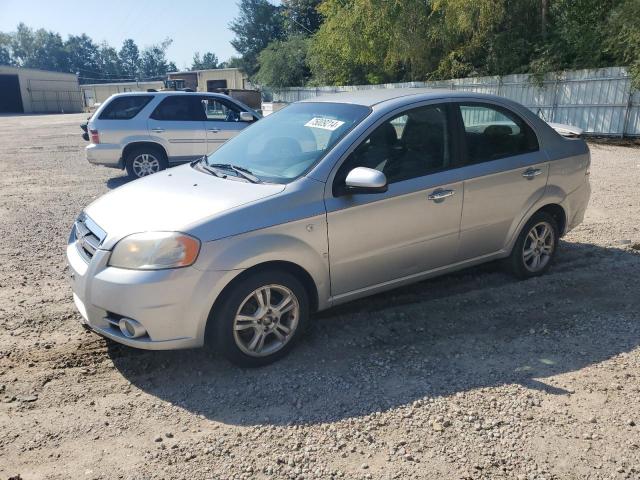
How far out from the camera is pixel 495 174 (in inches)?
176

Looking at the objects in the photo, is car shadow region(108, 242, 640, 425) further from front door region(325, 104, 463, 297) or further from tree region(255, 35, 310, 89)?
tree region(255, 35, 310, 89)

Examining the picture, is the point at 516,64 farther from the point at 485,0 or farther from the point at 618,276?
the point at 618,276

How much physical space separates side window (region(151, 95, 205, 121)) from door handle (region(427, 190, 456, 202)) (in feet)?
24.5

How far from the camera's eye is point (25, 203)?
8.88m

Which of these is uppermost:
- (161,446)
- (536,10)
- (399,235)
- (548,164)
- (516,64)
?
(536,10)

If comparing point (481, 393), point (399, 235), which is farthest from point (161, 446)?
point (399, 235)

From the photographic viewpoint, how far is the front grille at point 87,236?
3.52 m

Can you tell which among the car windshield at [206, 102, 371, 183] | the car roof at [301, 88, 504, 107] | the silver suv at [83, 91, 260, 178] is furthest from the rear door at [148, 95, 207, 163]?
the car roof at [301, 88, 504, 107]

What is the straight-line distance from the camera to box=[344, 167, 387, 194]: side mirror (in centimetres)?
354

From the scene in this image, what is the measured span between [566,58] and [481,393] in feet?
58.4

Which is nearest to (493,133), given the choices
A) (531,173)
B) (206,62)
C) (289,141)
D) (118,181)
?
(531,173)

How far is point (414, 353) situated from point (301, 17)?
45497mm

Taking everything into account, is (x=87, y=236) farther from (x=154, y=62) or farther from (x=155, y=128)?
(x=154, y=62)

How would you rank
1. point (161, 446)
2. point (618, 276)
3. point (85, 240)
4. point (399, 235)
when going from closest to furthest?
point (161, 446), point (85, 240), point (399, 235), point (618, 276)
